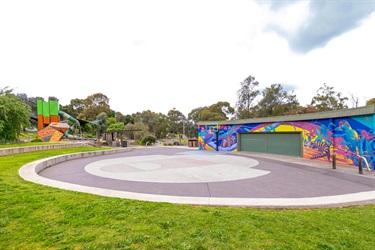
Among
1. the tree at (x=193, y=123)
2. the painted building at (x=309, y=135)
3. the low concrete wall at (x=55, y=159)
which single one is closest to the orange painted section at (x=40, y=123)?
the low concrete wall at (x=55, y=159)

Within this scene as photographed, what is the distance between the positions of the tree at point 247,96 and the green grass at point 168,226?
34615mm

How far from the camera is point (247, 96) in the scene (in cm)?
3750

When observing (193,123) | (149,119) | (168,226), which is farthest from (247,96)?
(168,226)

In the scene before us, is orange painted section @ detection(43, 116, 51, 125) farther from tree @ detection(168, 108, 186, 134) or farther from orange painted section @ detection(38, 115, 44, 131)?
tree @ detection(168, 108, 186, 134)

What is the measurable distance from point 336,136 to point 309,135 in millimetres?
1983

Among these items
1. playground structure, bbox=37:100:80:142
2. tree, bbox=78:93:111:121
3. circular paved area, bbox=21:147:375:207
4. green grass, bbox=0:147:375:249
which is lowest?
circular paved area, bbox=21:147:375:207

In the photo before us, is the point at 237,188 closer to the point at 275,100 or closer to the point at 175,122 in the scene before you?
the point at 275,100

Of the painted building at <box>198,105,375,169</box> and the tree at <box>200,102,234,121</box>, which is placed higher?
the tree at <box>200,102,234,121</box>

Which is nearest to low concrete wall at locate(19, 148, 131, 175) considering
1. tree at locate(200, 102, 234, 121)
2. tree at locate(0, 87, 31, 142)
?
tree at locate(0, 87, 31, 142)

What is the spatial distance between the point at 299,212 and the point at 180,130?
5344cm

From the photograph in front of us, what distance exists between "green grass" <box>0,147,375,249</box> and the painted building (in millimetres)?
7718

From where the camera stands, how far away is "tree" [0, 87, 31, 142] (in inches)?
640

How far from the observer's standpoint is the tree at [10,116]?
640 inches

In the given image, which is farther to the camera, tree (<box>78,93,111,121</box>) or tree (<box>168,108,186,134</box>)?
tree (<box>78,93,111,121</box>)
